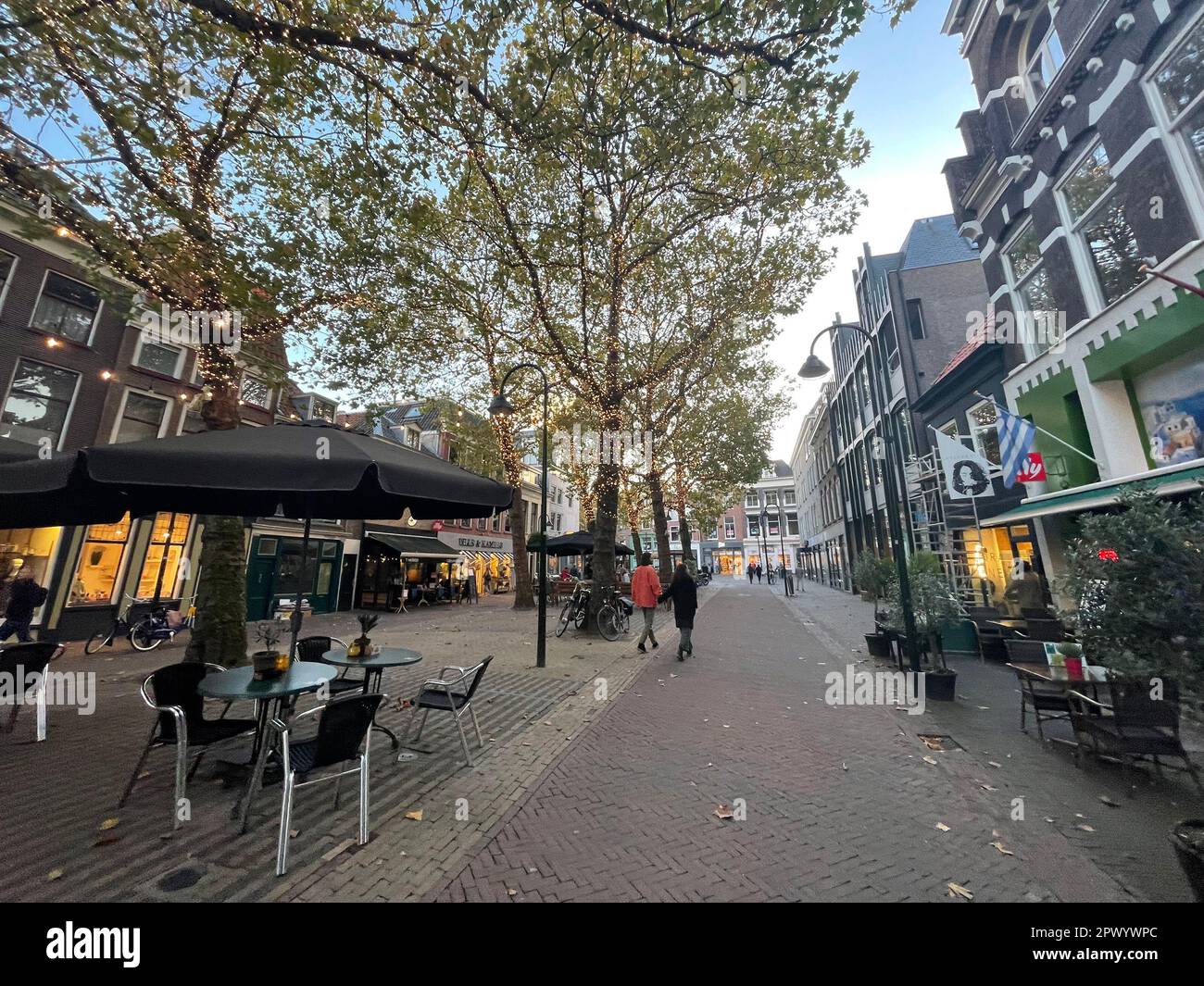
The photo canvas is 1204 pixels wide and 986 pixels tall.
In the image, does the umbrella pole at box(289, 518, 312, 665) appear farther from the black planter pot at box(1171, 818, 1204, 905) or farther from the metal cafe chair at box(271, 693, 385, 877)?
the black planter pot at box(1171, 818, 1204, 905)

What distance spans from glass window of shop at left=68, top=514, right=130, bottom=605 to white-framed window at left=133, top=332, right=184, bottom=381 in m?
5.04

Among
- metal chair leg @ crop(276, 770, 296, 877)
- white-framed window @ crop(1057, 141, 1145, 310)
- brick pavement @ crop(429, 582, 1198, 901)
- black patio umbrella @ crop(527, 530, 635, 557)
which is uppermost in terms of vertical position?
white-framed window @ crop(1057, 141, 1145, 310)

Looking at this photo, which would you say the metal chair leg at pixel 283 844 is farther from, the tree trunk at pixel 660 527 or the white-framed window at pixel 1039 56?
the tree trunk at pixel 660 527

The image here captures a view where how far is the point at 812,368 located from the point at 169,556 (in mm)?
19615

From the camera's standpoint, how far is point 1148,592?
3484 millimetres

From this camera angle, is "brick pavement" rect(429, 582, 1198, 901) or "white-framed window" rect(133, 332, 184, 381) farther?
"white-framed window" rect(133, 332, 184, 381)

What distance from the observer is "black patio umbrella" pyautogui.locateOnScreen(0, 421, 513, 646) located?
10.6ft

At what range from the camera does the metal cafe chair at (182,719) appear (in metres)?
3.59

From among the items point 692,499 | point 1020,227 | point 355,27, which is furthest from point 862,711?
point 692,499

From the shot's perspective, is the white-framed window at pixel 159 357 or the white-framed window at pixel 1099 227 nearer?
the white-framed window at pixel 1099 227

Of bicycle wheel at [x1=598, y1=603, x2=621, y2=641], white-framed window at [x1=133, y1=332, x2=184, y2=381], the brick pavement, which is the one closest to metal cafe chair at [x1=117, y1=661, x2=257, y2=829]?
the brick pavement

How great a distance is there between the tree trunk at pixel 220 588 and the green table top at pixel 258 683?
395cm

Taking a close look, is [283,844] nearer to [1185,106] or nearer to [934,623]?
[934,623]

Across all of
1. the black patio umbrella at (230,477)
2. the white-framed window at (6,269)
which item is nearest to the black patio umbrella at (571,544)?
the black patio umbrella at (230,477)
